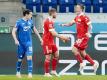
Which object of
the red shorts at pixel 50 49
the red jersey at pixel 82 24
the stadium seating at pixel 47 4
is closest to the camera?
the red shorts at pixel 50 49

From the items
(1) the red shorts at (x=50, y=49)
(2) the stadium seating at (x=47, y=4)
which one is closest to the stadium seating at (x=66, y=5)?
(2) the stadium seating at (x=47, y=4)

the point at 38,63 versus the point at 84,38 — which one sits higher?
the point at 84,38

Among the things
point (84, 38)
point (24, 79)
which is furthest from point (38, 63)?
point (24, 79)

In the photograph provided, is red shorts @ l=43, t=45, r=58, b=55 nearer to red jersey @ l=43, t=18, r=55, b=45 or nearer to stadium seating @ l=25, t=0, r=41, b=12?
red jersey @ l=43, t=18, r=55, b=45

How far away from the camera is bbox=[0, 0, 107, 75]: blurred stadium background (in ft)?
57.9

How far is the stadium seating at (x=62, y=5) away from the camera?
80.7 ft

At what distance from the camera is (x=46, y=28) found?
1488cm

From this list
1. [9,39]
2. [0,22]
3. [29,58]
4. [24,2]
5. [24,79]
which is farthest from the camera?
[24,2]

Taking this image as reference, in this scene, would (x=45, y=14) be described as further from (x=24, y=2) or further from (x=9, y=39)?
(x=9, y=39)

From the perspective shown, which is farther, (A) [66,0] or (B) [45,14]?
(A) [66,0]

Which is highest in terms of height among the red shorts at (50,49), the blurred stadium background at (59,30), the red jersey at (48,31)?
the red jersey at (48,31)

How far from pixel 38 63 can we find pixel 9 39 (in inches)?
44.1

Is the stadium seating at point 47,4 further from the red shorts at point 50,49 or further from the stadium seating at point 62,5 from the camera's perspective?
the red shorts at point 50,49

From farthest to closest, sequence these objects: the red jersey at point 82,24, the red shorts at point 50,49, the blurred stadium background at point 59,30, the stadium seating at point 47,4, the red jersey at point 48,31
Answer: the stadium seating at point 47,4 → the blurred stadium background at point 59,30 → the red jersey at point 82,24 → the red shorts at point 50,49 → the red jersey at point 48,31
